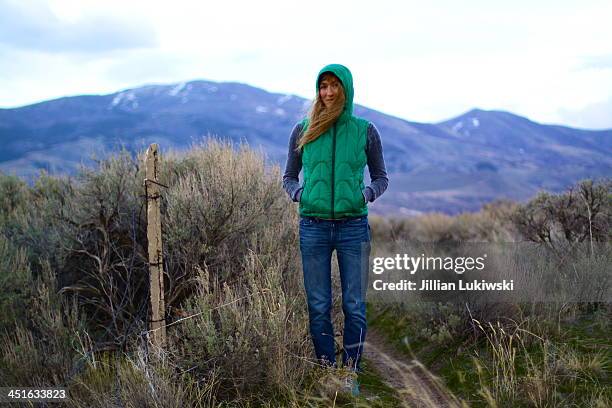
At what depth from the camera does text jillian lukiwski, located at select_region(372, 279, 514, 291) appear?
18.6 feet

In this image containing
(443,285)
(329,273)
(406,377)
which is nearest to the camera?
(329,273)

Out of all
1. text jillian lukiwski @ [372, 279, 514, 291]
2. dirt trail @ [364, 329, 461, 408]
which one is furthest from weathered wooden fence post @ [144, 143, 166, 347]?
text jillian lukiwski @ [372, 279, 514, 291]

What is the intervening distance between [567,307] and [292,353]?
2953 millimetres

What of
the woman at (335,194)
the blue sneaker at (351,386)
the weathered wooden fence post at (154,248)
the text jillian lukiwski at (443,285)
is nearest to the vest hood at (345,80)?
the woman at (335,194)

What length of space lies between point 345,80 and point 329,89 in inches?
5.0

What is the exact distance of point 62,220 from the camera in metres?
6.11

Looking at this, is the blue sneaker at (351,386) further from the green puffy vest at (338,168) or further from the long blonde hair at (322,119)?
the long blonde hair at (322,119)

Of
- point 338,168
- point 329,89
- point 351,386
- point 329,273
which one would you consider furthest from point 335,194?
point 351,386

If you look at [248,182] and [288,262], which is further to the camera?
[248,182]

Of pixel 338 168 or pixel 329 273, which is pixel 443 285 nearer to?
pixel 329 273

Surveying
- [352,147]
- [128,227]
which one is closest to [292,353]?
[352,147]

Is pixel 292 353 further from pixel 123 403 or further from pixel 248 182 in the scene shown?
pixel 248 182

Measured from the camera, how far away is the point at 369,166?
434cm

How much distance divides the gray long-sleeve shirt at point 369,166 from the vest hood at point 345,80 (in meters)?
0.20
